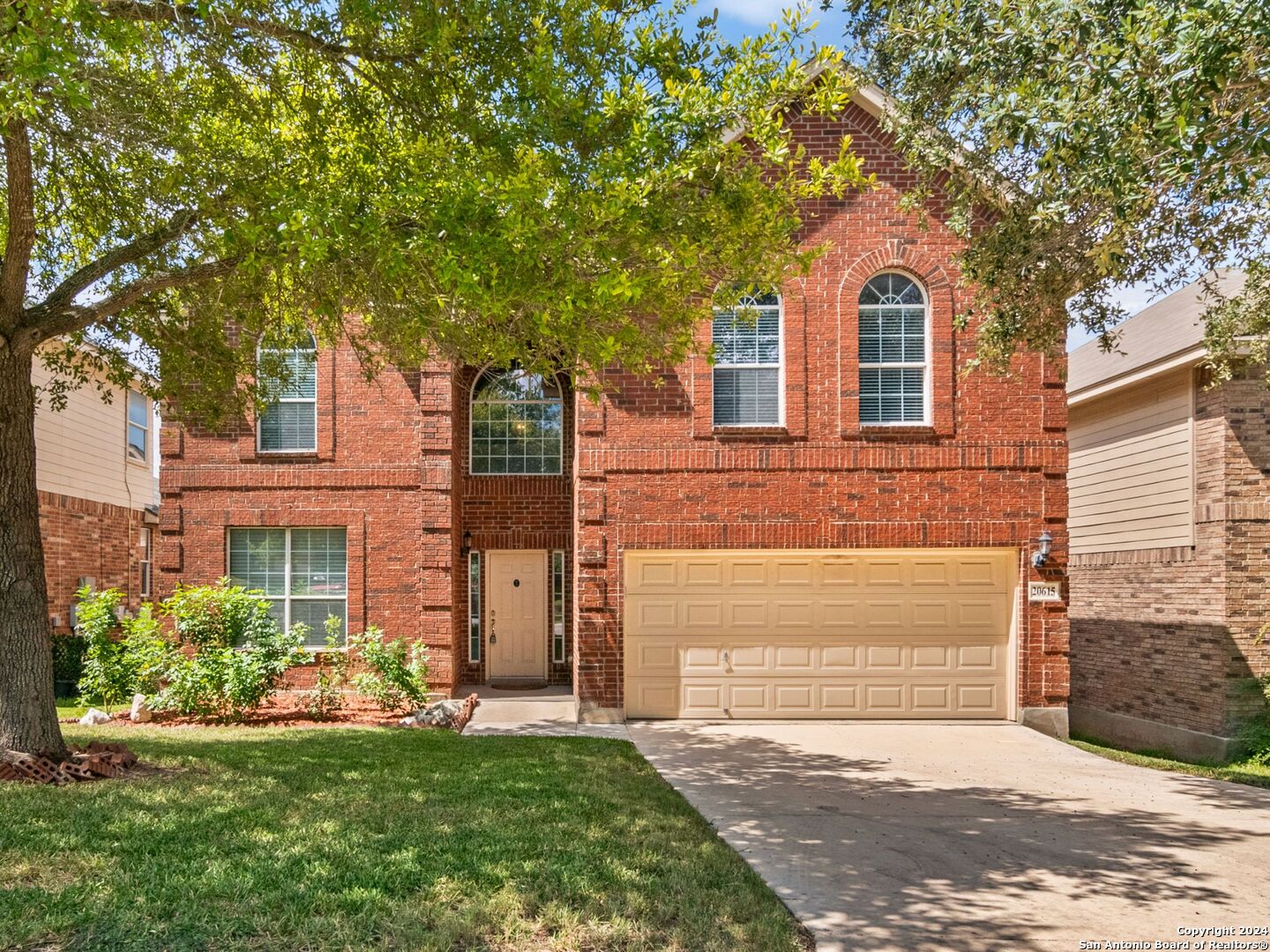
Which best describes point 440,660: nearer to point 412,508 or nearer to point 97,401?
point 412,508

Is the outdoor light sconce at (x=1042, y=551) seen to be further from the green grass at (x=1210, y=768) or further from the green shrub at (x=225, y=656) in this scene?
the green shrub at (x=225, y=656)

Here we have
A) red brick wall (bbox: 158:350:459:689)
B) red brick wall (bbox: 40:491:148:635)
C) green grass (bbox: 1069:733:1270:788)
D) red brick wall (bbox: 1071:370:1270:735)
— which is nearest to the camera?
green grass (bbox: 1069:733:1270:788)

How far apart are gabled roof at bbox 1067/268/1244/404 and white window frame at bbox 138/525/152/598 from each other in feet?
62.8

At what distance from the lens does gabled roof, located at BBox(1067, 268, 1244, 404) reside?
43.1ft

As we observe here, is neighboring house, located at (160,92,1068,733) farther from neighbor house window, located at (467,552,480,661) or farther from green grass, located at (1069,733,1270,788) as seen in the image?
neighbor house window, located at (467,552,480,661)

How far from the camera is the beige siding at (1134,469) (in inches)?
538

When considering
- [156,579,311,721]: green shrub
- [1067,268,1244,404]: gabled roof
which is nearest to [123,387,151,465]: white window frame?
[156,579,311,721]: green shrub

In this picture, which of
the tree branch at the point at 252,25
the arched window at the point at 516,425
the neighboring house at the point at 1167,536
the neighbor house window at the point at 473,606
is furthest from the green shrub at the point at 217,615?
the neighboring house at the point at 1167,536

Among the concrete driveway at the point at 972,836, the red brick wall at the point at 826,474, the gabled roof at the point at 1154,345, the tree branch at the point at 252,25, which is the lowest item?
the concrete driveway at the point at 972,836

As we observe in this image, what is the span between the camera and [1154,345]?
46.7 ft

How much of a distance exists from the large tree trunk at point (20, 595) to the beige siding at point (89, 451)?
8.12 metres

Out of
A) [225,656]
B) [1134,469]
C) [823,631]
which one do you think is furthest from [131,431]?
[1134,469]

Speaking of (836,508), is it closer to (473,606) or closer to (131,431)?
(473,606)

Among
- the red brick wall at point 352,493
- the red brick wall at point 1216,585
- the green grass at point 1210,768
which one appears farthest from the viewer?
the red brick wall at point 352,493
